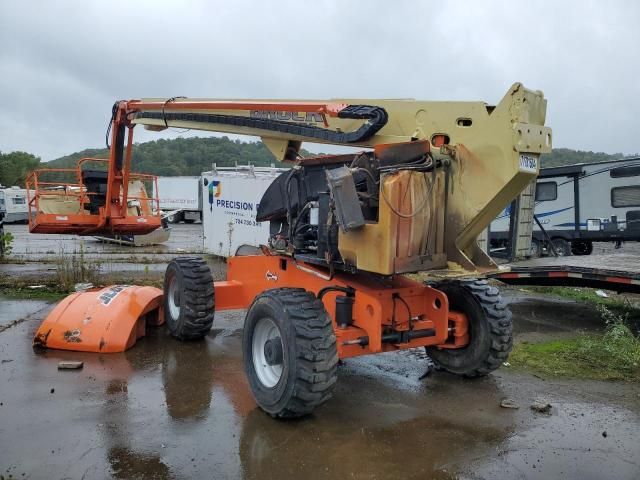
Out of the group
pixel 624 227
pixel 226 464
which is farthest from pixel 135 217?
pixel 624 227

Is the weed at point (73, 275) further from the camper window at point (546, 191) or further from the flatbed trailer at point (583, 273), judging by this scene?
the camper window at point (546, 191)

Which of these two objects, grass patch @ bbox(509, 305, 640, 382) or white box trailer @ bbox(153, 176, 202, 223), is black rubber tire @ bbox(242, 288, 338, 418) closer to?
grass patch @ bbox(509, 305, 640, 382)

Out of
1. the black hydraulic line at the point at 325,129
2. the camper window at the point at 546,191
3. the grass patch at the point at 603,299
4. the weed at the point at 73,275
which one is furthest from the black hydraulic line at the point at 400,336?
the camper window at the point at 546,191

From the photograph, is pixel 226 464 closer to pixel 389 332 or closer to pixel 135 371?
pixel 389 332

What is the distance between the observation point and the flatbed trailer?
27.2 feet

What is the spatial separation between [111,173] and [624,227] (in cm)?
1493

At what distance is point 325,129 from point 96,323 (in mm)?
3808

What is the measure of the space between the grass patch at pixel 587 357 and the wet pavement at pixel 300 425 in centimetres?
34

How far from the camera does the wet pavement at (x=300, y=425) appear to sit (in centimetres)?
418

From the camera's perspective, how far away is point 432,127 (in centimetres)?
473

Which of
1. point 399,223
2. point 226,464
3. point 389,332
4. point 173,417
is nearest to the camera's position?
point 226,464

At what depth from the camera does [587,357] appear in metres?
7.04

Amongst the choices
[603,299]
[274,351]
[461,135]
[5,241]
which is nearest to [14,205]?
[5,241]

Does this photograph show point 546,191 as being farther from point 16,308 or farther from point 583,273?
point 16,308
